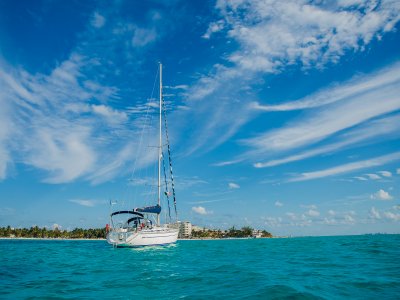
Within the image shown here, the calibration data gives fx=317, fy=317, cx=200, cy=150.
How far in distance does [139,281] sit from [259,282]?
266 inches

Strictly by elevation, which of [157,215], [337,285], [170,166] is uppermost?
[170,166]

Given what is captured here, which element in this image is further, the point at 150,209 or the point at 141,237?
the point at 150,209

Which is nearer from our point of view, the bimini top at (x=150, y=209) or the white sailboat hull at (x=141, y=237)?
the white sailboat hull at (x=141, y=237)

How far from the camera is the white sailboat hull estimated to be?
2173 inches

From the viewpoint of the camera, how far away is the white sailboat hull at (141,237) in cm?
5519

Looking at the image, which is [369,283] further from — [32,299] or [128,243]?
[128,243]

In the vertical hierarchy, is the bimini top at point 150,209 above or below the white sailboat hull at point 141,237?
above

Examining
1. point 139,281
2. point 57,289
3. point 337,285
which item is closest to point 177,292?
point 139,281

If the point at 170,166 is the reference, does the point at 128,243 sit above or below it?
below

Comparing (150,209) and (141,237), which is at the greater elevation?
(150,209)

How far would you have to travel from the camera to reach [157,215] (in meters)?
60.6

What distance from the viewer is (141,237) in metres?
55.2

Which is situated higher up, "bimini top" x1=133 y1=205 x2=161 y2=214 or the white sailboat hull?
"bimini top" x1=133 y1=205 x2=161 y2=214

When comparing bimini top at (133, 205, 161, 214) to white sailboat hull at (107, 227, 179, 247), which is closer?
white sailboat hull at (107, 227, 179, 247)
